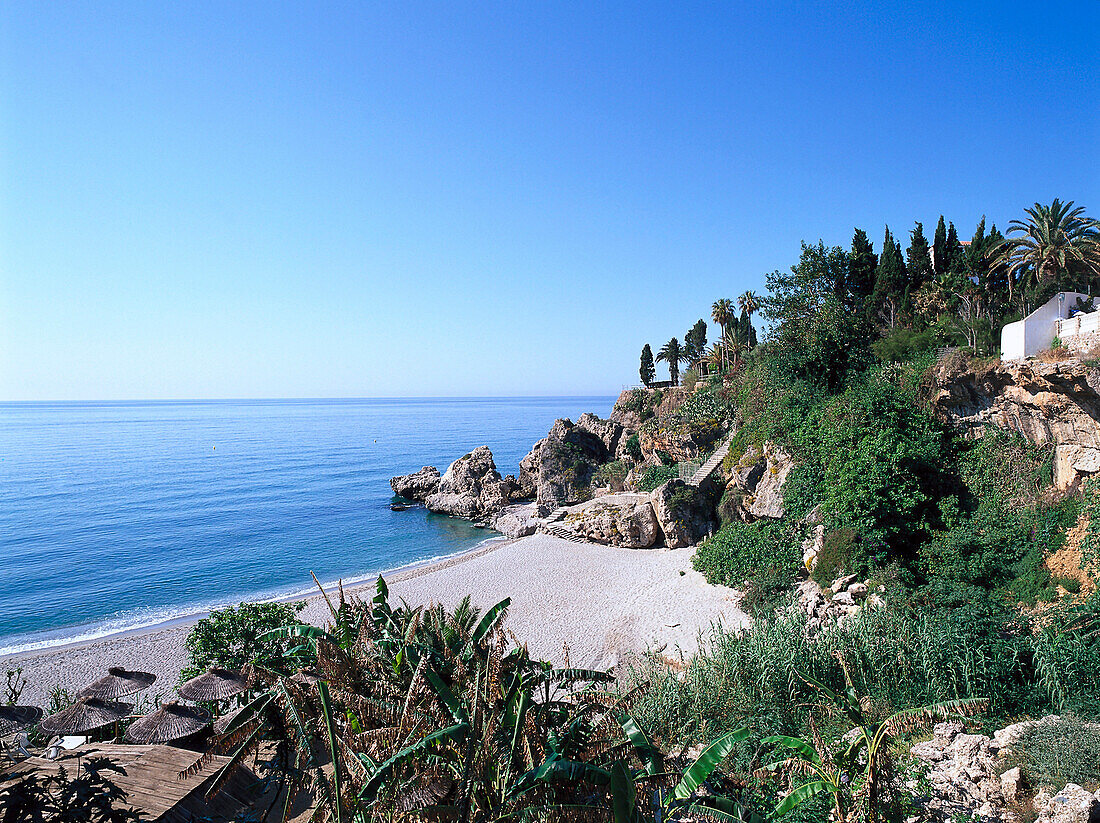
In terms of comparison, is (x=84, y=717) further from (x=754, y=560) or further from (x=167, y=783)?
(x=754, y=560)

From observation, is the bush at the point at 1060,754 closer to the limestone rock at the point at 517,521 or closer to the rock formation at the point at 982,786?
the rock formation at the point at 982,786

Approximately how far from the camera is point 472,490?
134 ft

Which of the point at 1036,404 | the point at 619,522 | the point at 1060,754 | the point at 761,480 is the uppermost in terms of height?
the point at 1036,404

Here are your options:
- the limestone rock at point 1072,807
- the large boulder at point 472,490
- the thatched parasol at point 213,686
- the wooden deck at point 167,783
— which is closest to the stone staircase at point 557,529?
the large boulder at point 472,490

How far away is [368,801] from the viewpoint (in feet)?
10.5

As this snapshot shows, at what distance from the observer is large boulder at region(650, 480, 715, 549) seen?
2353cm

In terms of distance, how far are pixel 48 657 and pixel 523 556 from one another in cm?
1689

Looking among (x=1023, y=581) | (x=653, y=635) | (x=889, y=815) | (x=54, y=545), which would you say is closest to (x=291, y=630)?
(x=889, y=815)

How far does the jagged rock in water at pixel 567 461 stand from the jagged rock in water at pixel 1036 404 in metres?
21.9

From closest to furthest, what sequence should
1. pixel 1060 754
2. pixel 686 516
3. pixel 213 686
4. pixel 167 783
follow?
1. pixel 167 783
2. pixel 1060 754
3. pixel 213 686
4. pixel 686 516

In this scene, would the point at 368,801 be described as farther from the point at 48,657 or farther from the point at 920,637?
the point at 48,657

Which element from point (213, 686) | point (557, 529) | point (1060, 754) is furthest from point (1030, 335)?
point (213, 686)

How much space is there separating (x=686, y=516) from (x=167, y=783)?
20323mm

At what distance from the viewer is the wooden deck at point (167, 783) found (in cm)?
518
